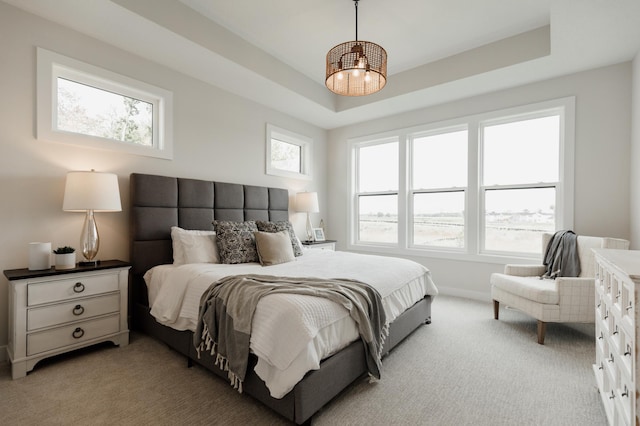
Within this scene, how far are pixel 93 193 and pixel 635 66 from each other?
528 cm

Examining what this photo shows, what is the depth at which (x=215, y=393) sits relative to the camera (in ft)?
6.37

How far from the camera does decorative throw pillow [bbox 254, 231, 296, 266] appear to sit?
2938mm

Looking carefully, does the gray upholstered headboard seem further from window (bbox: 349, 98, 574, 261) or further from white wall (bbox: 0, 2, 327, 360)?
window (bbox: 349, 98, 574, 261)

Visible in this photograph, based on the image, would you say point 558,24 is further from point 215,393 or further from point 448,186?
point 215,393

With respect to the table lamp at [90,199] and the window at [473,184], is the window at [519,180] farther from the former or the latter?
the table lamp at [90,199]

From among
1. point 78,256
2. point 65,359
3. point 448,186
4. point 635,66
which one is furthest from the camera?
point 448,186

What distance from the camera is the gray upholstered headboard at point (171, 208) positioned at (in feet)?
9.48

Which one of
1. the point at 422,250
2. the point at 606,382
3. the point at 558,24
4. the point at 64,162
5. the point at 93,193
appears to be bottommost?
the point at 606,382

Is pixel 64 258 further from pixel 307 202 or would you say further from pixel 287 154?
pixel 287 154

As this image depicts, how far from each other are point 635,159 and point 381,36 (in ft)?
9.56

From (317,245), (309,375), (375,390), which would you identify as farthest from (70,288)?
(317,245)

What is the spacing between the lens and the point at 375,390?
197 cm

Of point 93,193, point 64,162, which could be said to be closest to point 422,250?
point 93,193

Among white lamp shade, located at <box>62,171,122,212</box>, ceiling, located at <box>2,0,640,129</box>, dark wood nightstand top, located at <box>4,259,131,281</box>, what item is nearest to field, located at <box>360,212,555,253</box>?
ceiling, located at <box>2,0,640,129</box>
